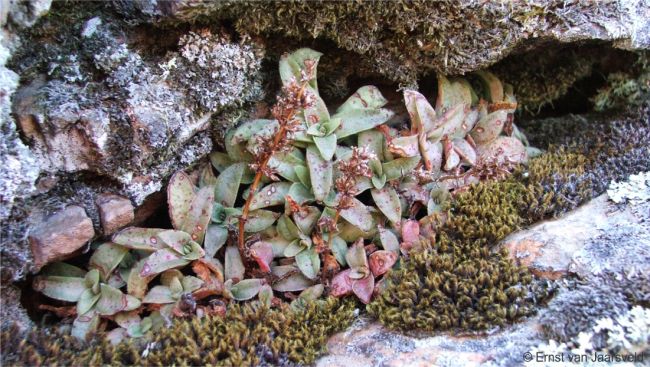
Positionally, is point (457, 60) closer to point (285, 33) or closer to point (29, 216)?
point (285, 33)

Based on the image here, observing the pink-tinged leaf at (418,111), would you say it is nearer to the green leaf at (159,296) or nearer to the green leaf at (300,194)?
the green leaf at (300,194)

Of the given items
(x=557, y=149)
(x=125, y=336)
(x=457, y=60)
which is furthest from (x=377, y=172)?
(x=125, y=336)

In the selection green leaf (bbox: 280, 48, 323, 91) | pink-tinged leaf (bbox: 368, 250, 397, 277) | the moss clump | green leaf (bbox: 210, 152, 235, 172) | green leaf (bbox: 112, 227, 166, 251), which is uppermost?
green leaf (bbox: 280, 48, 323, 91)

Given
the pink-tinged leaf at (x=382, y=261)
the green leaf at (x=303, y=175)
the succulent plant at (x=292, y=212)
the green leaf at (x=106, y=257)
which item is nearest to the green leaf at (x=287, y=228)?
the succulent plant at (x=292, y=212)

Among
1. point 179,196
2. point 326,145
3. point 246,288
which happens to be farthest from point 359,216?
point 179,196

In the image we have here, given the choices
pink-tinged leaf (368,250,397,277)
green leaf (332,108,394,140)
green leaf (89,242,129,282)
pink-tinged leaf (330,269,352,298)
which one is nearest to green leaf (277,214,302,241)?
pink-tinged leaf (330,269,352,298)

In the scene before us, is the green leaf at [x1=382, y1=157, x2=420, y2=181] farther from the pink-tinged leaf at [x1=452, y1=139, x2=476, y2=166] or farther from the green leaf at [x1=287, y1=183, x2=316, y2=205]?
the green leaf at [x1=287, y1=183, x2=316, y2=205]

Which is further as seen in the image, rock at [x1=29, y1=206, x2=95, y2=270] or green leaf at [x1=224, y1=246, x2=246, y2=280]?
green leaf at [x1=224, y1=246, x2=246, y2=280]
